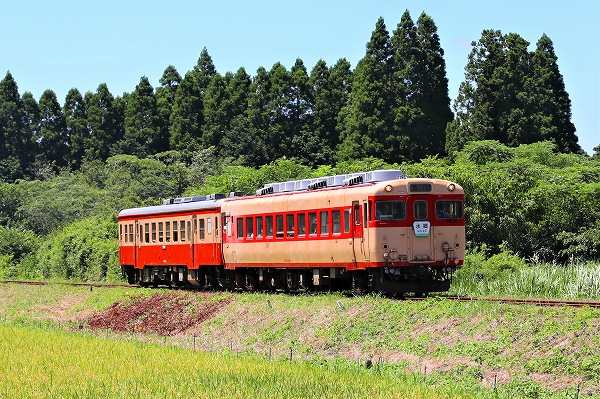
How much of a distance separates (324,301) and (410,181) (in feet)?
10.7

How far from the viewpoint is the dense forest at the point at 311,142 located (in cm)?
3512

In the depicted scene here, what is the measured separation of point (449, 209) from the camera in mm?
22156

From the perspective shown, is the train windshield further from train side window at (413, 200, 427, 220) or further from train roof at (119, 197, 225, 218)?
train roof at (119, 197, 225, 218)

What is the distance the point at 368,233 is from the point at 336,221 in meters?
1.59

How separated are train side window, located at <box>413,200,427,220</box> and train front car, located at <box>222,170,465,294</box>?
2cm

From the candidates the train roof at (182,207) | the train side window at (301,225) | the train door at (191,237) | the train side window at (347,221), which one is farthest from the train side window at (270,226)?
the train door at (191,237)

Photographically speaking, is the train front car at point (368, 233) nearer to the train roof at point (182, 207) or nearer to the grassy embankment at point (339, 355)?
the grassy embankment at point (339, 355)

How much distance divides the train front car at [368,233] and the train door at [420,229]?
2cm

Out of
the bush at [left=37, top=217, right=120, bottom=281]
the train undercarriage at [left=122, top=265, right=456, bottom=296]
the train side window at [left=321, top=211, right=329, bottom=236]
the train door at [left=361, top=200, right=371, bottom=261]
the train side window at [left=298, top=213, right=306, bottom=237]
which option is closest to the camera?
the train door at [left=361, top=200, right=371, bottom=261]

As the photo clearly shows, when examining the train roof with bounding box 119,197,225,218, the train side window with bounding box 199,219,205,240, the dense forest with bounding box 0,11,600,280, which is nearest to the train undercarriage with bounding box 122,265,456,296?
the train side window with bounding box 199,219,205,240

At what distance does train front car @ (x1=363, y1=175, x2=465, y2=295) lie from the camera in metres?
21.2

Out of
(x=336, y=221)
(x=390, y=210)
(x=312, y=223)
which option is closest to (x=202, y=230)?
(x=312, y=223)

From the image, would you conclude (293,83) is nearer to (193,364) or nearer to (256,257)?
(256,257)

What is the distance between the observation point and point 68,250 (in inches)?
1806
